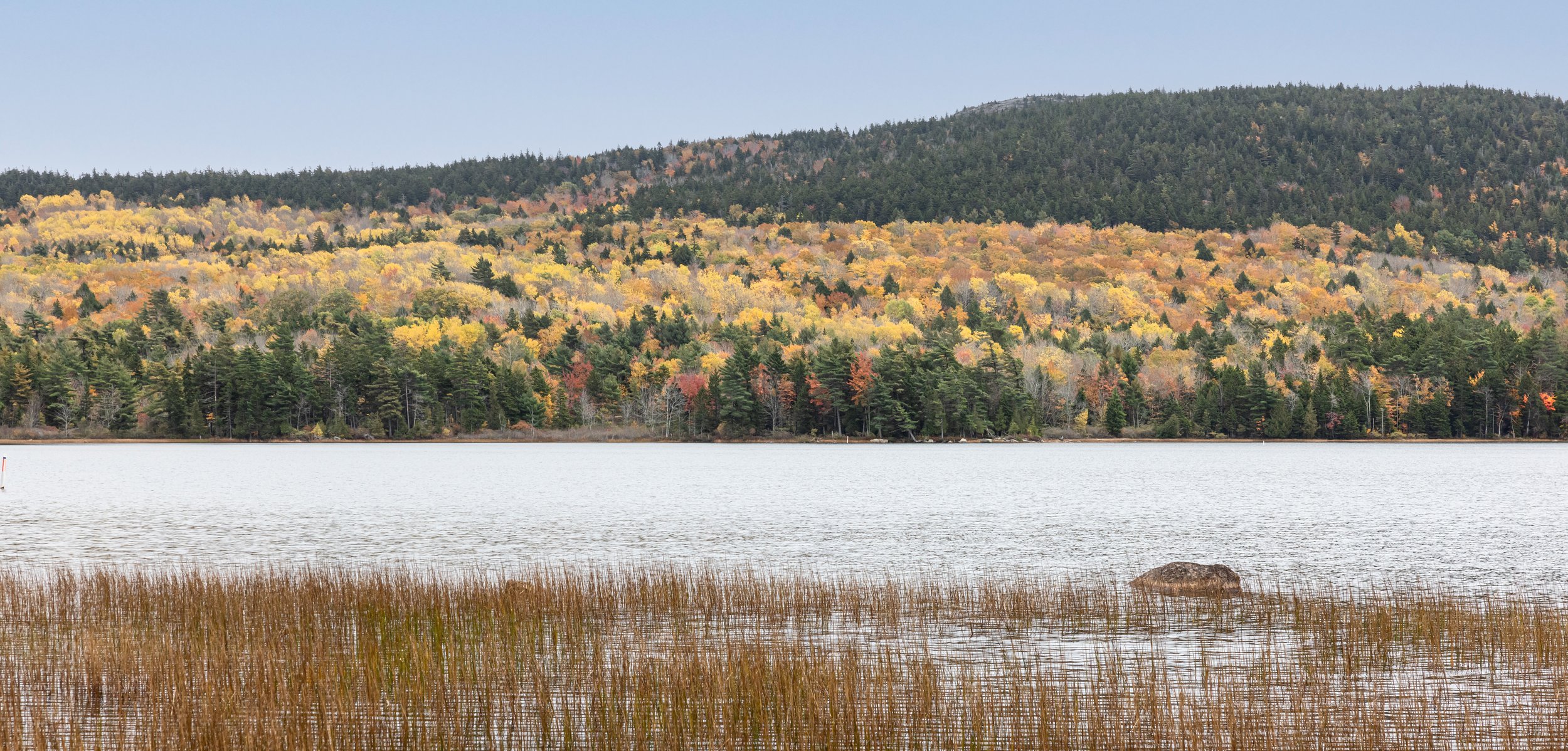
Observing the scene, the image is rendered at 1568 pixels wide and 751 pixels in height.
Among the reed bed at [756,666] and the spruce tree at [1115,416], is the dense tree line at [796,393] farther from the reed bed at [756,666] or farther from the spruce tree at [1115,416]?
the reed bed at [756,666]

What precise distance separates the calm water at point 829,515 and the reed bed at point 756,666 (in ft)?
23.1

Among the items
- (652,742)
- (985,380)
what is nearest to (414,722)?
(652,742)

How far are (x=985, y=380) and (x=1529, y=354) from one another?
59.7 metres

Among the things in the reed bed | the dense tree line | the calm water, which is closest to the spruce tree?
the dense tree line

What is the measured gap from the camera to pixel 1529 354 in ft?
457

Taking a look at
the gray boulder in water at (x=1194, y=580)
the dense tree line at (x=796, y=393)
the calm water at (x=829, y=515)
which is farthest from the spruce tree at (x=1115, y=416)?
the gray boulder in water at (x=1194, y=580)

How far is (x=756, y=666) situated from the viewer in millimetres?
14109

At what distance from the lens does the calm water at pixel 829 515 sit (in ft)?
98.1

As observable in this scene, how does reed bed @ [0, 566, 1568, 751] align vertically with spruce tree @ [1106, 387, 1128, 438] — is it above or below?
above

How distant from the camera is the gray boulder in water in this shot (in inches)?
884

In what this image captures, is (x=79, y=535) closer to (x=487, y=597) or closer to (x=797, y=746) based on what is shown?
(x=487, y=597)

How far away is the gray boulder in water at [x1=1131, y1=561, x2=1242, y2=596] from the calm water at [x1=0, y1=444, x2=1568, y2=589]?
3713 millimetres

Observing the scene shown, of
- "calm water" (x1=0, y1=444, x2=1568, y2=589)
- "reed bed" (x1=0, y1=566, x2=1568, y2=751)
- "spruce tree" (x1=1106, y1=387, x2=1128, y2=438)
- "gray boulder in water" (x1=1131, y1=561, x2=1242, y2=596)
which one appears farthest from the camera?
"spruce tree" (x1=1106, y1=387, x2=1128, y2=438)

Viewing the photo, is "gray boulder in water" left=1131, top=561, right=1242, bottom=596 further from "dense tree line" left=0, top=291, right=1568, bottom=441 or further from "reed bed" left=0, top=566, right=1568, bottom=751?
"dense tree line" left=0, top=291, right=1568, bottom=441
